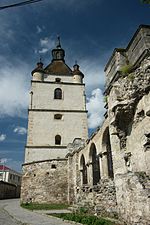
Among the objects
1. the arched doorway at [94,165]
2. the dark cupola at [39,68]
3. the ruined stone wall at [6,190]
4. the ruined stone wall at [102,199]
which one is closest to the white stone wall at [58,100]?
the dark cupola at [39,68]

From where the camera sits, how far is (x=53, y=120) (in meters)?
24.0

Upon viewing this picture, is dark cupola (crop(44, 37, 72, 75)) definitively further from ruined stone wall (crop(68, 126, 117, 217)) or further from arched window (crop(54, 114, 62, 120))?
ruined stone wall (crop(68, 126, 117, 217))

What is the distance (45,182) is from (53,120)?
8878 millimetres

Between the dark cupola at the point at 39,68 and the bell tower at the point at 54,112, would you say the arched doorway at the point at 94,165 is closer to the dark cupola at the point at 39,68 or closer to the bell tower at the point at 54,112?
the bell tower at the point at 54,112

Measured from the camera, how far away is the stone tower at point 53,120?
16.8 metres

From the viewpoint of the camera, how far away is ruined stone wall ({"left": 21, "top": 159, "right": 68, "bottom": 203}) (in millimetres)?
15898

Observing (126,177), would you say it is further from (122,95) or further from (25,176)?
Result: (25,176)

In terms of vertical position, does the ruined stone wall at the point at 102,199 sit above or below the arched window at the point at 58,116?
below

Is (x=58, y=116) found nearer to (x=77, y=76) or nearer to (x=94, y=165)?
(x=77, y=76)

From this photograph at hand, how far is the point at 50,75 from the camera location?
1065 inches

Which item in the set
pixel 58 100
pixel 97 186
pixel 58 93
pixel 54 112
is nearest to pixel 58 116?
pixel 54 112

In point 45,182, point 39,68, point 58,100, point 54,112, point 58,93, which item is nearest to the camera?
point 45,182

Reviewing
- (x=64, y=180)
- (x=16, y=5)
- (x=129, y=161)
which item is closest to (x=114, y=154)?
(x=129, y=161)

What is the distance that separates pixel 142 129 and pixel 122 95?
119 centimetres
